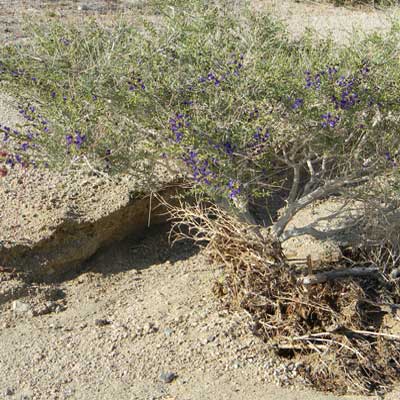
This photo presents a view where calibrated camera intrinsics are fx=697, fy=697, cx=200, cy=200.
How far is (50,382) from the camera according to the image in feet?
14.1

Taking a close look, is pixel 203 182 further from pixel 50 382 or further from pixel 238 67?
pixel 50 382

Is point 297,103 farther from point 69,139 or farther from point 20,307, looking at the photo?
point 20,307

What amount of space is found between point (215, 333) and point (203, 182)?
107 cm

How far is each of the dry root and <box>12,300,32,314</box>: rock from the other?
140cm

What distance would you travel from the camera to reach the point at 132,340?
4688 mm

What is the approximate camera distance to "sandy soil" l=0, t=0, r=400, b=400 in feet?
14.0

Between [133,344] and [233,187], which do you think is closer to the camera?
[233,187]

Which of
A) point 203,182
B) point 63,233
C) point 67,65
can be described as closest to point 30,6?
point 67,65

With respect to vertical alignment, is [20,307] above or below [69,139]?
below

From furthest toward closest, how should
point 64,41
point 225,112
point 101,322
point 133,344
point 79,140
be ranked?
point 64,41 < point 101,322 < point 133,344 < point 225,112 < point 79,140

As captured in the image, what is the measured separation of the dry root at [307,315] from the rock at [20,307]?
140cm

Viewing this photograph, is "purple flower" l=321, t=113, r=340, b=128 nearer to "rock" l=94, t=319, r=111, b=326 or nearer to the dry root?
the dry root

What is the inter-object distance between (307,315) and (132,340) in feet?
3.93

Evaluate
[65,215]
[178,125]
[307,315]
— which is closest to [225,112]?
[178,125]
